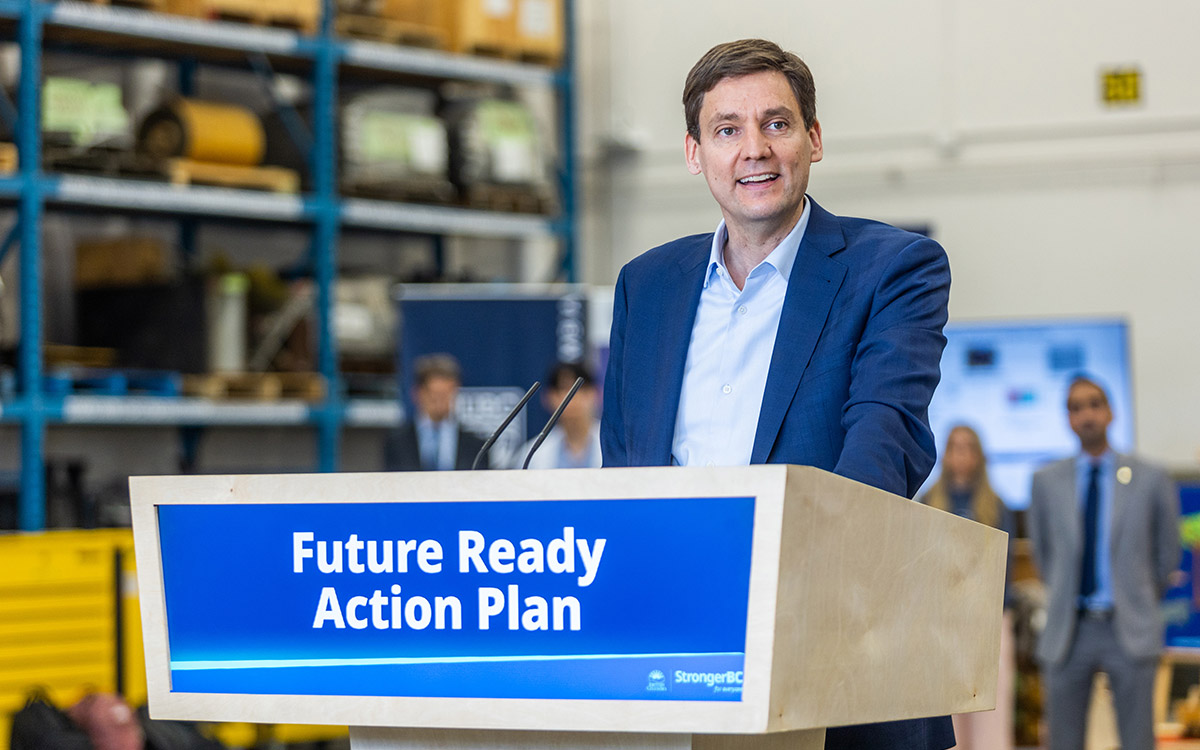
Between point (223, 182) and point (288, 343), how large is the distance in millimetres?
1043

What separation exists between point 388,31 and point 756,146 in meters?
7.91

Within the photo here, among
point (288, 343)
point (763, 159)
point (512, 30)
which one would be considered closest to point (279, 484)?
point (763, 159)

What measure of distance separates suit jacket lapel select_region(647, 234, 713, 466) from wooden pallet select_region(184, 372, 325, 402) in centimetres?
665

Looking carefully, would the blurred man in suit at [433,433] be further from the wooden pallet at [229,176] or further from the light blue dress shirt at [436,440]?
the wooden pallet at [229,176]

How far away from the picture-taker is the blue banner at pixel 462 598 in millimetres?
1503

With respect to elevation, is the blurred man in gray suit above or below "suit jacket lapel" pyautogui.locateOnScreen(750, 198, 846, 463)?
below

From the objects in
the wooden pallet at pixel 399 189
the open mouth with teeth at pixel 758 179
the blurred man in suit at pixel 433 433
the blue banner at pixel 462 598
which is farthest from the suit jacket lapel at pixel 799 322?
the wooden pallet at pixel 399 189

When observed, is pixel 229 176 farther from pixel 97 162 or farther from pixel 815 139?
pixel 815 139

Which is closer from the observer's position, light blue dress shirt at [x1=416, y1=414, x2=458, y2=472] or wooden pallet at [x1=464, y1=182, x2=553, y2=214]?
light blue dress shirt at [x1=416, y1=414, x2=458, y2=472]

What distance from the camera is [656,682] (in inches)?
59.2

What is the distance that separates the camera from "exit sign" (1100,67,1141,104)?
9.81 metres

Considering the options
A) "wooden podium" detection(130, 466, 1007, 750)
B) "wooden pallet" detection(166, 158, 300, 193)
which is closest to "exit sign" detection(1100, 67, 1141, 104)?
"wooden pallet" detection(166, 158, 300, 193)

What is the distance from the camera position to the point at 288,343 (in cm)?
901

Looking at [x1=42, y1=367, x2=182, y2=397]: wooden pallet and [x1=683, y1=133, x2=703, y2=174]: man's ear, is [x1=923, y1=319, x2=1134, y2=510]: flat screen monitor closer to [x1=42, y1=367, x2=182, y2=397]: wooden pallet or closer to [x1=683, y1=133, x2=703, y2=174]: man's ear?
[x1=42, y1=367, x2=182, y2=397]: wooden pallet
